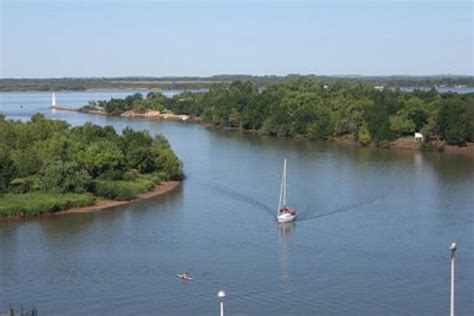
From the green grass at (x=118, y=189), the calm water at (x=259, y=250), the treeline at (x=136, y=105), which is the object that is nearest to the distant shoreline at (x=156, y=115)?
the treeline at (x=136, y=105)

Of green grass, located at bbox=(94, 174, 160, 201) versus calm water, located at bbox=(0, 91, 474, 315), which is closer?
calm water, located at bbox=(0, 91, 474, 315)

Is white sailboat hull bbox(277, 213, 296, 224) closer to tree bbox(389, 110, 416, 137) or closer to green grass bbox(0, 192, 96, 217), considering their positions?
green grass bbox(0, 192, 96, 217)

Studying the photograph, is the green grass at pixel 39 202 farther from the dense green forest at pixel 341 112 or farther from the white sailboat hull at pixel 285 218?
the dense green forest at pixel 341 112

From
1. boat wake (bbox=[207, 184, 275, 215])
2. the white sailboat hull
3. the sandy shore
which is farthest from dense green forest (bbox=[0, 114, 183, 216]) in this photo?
the white sailboat hull

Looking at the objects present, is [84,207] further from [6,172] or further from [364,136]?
[364,136]

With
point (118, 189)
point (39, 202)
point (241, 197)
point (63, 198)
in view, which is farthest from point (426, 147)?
point (39, 202)

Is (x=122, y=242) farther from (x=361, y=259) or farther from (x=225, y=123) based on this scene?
(x=225, y=123)
